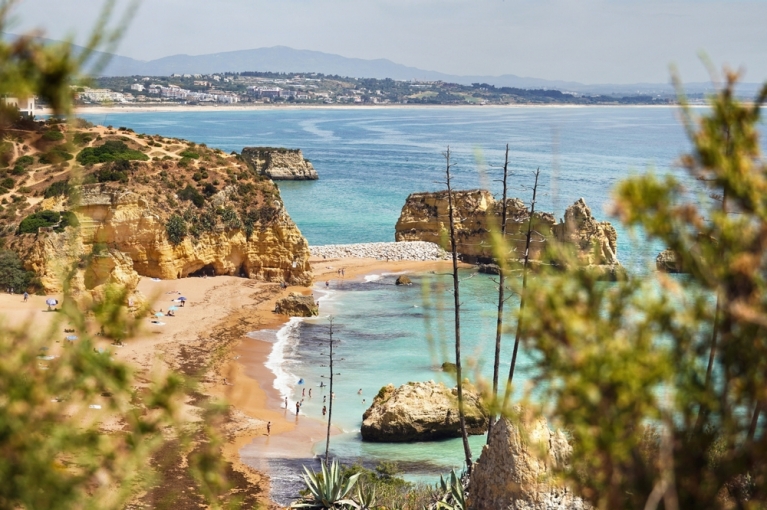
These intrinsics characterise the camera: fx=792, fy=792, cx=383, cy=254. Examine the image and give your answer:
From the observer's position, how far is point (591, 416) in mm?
2652

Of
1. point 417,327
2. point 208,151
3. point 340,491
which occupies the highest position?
point 208,151

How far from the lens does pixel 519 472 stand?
1178 cm

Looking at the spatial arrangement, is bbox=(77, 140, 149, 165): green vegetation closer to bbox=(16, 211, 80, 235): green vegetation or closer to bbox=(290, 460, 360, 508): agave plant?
bbox=(16, 211, 80, 235): green vegetation

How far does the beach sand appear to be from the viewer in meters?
23.2

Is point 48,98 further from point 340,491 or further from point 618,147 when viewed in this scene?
point 618,147

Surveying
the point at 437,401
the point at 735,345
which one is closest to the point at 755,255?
the point at 735,345

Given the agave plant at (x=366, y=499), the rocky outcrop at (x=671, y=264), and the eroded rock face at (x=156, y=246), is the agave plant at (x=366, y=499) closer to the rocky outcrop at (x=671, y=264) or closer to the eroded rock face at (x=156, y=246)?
the rocky outcrop at (x=671, y=264)

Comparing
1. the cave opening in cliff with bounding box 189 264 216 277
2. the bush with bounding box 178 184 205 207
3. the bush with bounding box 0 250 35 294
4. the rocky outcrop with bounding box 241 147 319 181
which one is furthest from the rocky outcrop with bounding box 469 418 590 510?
the rocky outcrop with bounding box 241 147 319 181

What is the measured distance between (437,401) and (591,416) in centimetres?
2188

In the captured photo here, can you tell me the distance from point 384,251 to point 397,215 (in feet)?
60.9

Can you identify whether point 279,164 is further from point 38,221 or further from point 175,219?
point 38,221

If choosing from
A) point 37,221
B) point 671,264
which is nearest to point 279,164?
point 37,221

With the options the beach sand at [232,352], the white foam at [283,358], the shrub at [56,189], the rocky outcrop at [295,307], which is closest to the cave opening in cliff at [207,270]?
the beach sand at [232,352]

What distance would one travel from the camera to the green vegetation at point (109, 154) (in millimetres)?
42875
